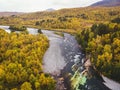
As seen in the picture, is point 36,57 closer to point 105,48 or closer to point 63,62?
point 63,62

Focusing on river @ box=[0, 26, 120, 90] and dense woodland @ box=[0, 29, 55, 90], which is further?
river @ box=[0, 26, 120, 90]

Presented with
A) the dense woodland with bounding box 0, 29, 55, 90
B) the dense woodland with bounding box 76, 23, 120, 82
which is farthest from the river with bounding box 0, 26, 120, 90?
the dense woodland with bounding box 0, 29, 55, 90

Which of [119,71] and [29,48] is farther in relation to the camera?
[29,48]

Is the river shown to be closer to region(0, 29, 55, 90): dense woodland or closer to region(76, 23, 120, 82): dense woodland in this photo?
region(76, 23, 120, 82): dense woodland

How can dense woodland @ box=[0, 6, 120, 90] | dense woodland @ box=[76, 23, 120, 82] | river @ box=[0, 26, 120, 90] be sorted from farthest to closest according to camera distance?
dense woodland @ box=[76, 23, 120, 82], river @ box=[0, 26, 120, 90], dense woodland @ box=[0, 6, 120, 90]

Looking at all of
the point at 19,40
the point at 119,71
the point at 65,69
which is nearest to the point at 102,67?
the point at 119,71

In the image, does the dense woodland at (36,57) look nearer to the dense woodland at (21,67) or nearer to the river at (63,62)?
the dense woodland at (21,67)

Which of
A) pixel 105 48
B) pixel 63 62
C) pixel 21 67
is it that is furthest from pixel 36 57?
pixel 105 48

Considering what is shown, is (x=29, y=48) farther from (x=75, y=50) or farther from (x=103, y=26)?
(x=103, y=26)

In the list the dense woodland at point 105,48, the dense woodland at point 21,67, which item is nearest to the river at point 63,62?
the dense woodland at point 105,48
